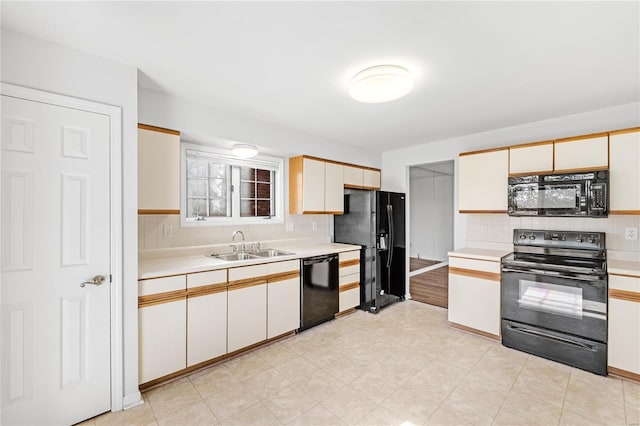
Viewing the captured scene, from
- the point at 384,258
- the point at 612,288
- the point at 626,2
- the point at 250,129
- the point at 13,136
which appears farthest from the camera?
the point at 384,258

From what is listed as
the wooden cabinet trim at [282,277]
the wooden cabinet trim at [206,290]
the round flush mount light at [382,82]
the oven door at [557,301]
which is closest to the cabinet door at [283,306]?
the wooden cabinet trim at [282,277]

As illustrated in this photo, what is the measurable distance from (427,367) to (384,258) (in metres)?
1.79

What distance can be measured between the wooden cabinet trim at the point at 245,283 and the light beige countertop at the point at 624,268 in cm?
310

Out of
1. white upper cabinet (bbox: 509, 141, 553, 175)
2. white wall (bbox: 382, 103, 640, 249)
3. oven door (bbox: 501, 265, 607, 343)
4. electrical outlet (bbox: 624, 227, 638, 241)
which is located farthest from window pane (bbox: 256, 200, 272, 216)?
electrical outlet (bbox: 624, 227, 638, 241)

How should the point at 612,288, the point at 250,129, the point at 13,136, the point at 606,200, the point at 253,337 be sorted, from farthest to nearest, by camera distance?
the point at 250,129 → the point at 253,337 → the point at 606,200 → the point at 612,288 → the point at 13,136

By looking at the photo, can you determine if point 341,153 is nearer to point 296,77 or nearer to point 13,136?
point 296,77

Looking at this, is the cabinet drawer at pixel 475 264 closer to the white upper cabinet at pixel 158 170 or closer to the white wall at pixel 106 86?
the white upper cabinet at pixel 158 170

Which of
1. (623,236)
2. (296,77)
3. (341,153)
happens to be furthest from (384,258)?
→ (296,77)

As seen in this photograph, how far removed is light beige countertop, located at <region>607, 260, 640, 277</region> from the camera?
2312 mm

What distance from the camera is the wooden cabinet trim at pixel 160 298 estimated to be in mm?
2123

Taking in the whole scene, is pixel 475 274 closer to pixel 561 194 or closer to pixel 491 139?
pixel 561 194

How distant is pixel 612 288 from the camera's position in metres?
2.39

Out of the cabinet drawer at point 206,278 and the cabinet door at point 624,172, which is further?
the cabinet door at point 624,172

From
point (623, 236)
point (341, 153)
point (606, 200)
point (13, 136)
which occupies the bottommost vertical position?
point (623, 236)
